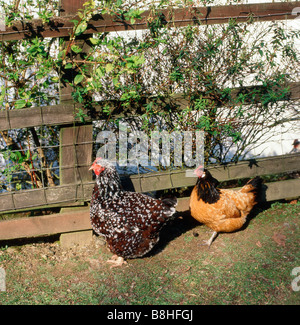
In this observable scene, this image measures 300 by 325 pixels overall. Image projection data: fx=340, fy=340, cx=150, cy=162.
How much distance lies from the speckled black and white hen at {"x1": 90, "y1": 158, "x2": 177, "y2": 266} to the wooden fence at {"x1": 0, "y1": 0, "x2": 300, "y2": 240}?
291 millimetres

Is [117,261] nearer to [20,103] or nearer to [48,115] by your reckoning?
[48,115]

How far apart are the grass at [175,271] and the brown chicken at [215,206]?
18 cm

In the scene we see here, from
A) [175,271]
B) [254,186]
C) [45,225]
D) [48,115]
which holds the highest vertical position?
[48,115]

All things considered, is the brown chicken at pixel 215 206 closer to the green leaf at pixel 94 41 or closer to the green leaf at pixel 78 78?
the green leaf at pixel 78 78

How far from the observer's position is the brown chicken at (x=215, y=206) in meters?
3.81

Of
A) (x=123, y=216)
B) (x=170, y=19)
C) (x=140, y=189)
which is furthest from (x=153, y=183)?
(x=170, y=19)

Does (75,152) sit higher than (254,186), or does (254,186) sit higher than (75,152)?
(75,152)

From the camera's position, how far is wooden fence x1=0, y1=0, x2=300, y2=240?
A: 3.37 m

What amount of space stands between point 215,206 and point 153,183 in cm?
74

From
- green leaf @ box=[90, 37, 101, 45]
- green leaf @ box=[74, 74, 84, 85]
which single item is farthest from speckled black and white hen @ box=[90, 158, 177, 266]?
green leaf @ box=[90, 37, 101, 45]

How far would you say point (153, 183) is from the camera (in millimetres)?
3908

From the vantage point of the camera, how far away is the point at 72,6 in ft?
11.1

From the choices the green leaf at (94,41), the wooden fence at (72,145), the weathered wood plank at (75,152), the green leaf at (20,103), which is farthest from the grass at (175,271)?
the green leaf at (94,41)

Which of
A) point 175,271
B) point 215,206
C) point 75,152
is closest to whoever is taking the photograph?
point 175,271
